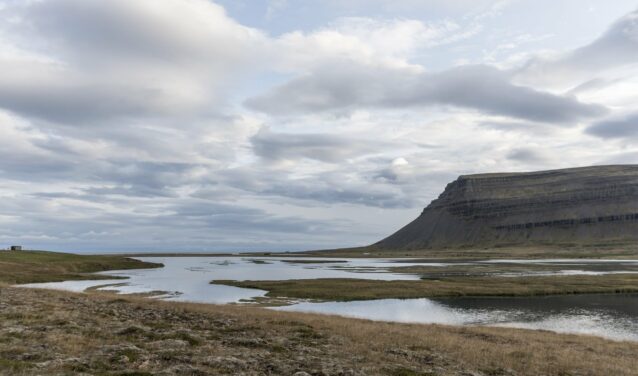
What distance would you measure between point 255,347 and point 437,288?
2362 inches

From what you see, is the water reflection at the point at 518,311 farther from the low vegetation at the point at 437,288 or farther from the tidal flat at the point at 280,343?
the low vegetation at the point at 437,288

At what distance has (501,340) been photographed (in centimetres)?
3353

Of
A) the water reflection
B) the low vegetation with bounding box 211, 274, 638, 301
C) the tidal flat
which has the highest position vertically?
the tidal flat

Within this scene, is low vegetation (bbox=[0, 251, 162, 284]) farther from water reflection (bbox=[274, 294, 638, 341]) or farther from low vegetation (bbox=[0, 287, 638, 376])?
low vegetation (bbox=[0, 287, 638, 376])

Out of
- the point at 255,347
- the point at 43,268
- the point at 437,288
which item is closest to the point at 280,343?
the point at 255,347

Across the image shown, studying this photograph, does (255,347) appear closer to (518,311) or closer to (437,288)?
(518,311)

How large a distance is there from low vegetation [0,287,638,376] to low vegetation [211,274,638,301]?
36.4 metres

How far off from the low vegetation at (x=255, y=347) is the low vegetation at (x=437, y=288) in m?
36.4

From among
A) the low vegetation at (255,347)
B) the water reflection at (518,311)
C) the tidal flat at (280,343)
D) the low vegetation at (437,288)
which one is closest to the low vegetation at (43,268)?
the low vegetation at (437,288)

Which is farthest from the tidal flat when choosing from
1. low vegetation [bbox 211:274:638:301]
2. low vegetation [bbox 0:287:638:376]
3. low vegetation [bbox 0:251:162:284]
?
low vegetation [bbox 0:251:162:284]

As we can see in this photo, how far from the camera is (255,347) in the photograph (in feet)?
85.1

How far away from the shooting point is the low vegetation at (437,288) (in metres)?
74.9

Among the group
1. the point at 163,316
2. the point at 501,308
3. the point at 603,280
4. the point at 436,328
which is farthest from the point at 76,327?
the point at 603,280

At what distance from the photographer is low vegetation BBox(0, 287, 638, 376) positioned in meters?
20.5
